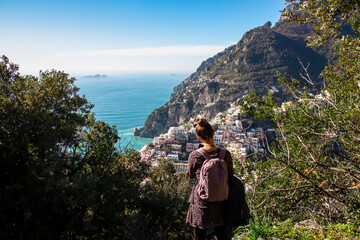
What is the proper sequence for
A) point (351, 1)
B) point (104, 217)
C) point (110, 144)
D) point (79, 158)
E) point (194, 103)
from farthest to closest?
point (194, 103), point (110, 144), point (79, 158), point (104, 217), point (351, 1)

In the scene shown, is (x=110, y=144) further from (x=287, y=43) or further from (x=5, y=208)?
(x=287, y=43)

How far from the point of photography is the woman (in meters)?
1.67

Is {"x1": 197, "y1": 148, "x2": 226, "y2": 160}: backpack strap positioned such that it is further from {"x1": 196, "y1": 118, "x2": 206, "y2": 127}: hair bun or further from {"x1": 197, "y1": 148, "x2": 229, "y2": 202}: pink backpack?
{"x1": 196, "y1": 118, "x2": 206, "y2": 127}: hair bun

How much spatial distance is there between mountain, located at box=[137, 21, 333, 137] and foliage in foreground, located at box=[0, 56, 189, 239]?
58.9m

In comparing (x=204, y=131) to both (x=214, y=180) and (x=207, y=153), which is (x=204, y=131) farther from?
(x=214, y=180)

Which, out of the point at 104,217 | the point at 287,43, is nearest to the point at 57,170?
the point at 104,217

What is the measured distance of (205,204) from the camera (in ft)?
5.46

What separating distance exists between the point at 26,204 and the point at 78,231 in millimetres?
1258

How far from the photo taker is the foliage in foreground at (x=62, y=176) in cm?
182

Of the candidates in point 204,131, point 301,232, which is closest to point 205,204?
point 204,131

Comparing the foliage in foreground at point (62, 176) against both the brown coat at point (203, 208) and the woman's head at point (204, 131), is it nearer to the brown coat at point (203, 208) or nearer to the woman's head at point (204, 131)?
the brown coat at point (203, 208)

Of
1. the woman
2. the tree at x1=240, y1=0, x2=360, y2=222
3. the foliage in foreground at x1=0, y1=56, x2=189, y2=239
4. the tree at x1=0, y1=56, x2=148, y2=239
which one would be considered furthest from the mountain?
the woman

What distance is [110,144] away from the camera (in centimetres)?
521

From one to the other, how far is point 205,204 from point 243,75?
7439 centimetres
